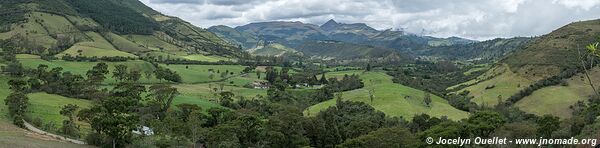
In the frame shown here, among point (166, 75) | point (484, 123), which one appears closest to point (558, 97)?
point (484, 123)

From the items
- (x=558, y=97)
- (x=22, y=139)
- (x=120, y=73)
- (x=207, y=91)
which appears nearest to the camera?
(x=22, y=139)

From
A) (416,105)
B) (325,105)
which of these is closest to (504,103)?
(416,105)

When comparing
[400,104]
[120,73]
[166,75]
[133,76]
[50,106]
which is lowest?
[400,104]

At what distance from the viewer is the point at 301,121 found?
102125mm

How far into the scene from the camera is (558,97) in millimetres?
178875

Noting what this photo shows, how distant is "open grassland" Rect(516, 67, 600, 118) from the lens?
169 meters

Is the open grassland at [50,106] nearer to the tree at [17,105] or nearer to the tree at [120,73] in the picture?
the tree at [17,105]

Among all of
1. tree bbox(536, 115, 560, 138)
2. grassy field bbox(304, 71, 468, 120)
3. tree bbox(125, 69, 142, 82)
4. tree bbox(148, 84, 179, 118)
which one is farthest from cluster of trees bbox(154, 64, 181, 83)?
tree bbox(536, 115, 560, 138)

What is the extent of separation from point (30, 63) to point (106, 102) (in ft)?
291

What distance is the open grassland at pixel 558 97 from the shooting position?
169m

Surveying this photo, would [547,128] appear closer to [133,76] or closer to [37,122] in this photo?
[37,122]

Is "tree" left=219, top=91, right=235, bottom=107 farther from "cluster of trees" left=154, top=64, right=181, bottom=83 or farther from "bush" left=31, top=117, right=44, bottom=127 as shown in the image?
"bush" left=31, top=117, right=44, bottom=127

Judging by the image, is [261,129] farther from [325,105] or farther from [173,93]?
[325,105]

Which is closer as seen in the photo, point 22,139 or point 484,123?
point 22,139
